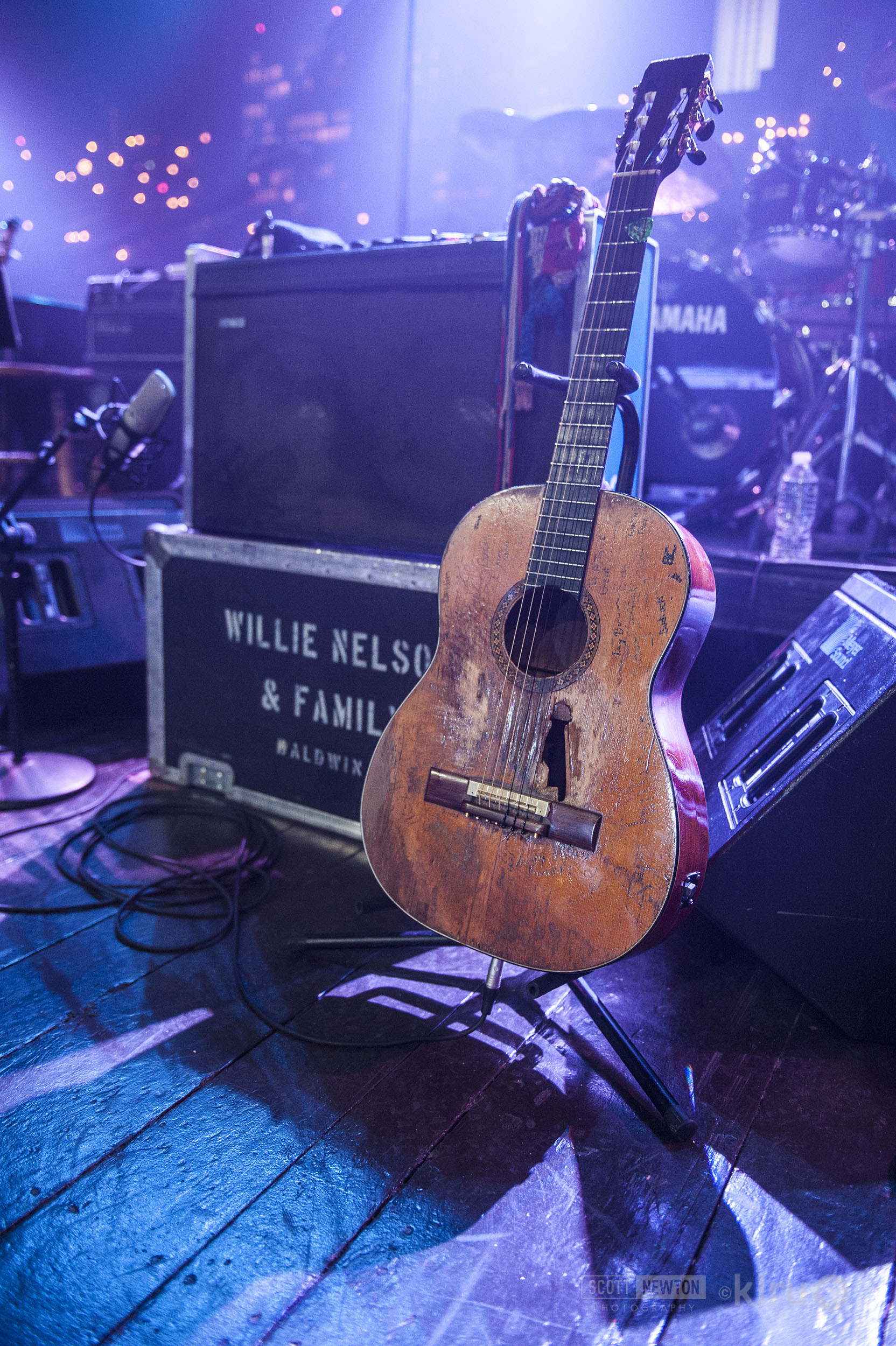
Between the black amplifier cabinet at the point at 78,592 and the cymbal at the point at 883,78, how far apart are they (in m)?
3.34

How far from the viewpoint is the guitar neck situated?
46.1 inches

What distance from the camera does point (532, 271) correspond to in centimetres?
161

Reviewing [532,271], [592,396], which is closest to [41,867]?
[592,396]

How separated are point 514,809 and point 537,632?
261mm

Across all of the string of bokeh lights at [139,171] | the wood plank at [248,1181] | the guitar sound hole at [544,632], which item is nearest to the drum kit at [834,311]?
the guitar sound hole at [544,632]

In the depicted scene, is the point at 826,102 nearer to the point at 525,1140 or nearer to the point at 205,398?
the point at 205,398

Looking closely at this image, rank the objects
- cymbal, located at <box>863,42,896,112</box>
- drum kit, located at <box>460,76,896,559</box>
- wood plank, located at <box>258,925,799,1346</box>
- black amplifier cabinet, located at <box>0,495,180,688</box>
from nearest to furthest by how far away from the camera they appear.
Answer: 1. wood plank, located at <box>258,925,799,1346</box>
2. black amplifier cabinet, located at <box>0,495,180,688</box>
3. drum kit, located at <box>460,76,896,559</box>
4. cymbal, located at <box>863,42,896,112</box>

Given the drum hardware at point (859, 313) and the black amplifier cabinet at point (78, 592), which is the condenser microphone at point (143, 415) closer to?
the black amplifier cabinet at point (78, 592)

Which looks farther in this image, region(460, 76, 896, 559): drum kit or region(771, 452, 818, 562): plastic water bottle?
region(460, 76, 896, 559): drum kit

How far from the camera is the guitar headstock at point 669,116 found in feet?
4.17

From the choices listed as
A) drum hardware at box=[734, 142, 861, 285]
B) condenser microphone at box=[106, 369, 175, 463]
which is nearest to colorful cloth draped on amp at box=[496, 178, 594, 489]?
condenser microphone at box=[106, 369, 175, 463]

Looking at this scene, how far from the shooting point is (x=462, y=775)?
47.0 inches

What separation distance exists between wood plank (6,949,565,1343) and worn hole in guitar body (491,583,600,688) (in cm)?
57

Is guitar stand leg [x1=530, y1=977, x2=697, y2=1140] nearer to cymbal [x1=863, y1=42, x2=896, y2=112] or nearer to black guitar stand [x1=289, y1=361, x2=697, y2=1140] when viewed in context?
black guitar stand [x1=289, y1=361, x2=697, y2=1140]
